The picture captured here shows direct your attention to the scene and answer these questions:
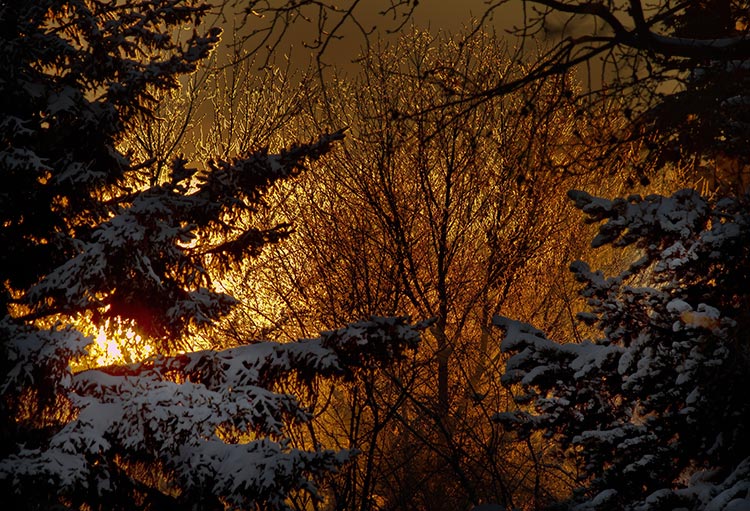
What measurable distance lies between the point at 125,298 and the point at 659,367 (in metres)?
4.81

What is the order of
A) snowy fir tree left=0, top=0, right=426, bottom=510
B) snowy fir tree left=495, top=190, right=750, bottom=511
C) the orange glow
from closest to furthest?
snowy fir tree left=495, top=190, right=750, bottom=511
snowy fir tree left=0, top=0, right=426, bottom=510
the orange glow

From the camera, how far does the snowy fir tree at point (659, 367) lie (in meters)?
4.22

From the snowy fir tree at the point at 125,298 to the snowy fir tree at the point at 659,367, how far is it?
6.95ft

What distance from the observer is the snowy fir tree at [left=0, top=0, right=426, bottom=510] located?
6344mm

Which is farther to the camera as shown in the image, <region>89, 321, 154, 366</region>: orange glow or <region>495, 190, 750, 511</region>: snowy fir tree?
<region>89, 321, 154, 366</region>: orange glow

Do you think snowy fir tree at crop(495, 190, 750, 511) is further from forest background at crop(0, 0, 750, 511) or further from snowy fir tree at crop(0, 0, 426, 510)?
snowy fir tree at crop(0, 0, 426, 510)

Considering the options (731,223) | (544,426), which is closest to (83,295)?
(544,426)

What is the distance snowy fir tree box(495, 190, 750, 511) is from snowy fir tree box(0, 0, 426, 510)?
6.95ft

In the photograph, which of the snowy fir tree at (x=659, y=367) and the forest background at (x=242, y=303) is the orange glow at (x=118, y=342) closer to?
the forest background at (x=242, y=303)

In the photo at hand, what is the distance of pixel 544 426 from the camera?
5.05m

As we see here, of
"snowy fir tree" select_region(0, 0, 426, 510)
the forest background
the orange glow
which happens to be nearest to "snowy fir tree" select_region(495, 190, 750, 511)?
the forest background

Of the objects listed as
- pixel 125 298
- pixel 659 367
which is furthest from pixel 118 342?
pixel 659 367

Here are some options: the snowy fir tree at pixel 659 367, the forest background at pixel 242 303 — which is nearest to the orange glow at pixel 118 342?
the forest background at pixel 242 303

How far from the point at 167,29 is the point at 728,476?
7347 millimetres
